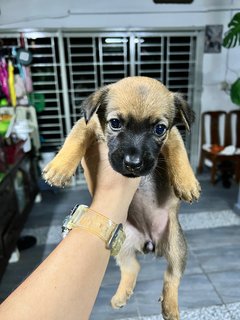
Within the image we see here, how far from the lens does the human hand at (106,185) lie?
69 centimetres

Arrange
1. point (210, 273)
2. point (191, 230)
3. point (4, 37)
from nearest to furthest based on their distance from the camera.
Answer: point (210, 273) → point (191, 230) → point (4, 37)

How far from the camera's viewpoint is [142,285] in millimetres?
1864

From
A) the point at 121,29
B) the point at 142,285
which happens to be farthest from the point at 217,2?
the point at 142,285

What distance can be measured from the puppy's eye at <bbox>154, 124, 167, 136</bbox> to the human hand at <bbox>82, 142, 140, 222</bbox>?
0.15 meters

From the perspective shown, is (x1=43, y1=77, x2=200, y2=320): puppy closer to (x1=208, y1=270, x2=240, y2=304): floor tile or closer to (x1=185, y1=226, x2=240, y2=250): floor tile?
(x1=208, y1=270, x2=240, y2=304): floor tile

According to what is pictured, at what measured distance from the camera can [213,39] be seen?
3.30m

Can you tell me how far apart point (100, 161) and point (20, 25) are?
102 inches

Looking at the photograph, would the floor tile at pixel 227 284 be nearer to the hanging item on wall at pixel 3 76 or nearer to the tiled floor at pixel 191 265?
the tiled floor at pixel 191 265

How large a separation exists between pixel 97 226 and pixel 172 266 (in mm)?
399

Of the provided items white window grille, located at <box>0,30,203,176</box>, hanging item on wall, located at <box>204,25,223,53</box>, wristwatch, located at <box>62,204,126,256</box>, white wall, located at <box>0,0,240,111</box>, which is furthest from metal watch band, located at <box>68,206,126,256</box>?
hanging item on wall, located at <box>204,25,223,53</box>

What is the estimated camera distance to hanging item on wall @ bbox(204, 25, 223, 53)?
324cm

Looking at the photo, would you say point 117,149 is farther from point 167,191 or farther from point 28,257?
point 28,257

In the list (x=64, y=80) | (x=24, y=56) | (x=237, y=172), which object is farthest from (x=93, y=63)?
(x=237, y=172)

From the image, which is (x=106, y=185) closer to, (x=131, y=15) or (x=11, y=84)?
(x=11, y=84)
